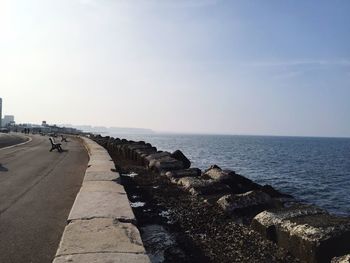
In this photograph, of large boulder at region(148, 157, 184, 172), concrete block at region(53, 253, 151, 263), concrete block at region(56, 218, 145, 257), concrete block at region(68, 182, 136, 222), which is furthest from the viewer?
large boulder at region(148, 157, 184, 172)

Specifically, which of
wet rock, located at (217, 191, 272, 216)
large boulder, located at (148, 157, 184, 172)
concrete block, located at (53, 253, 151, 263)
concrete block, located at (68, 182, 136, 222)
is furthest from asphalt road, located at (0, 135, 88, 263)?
large boulder, located at (148, 157, 184, 172)

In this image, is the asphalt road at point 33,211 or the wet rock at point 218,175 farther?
the wet rock at point 218,175

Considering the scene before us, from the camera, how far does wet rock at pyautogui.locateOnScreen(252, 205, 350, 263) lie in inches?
236

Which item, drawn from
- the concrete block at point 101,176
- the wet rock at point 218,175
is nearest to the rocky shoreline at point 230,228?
the concrete block at point 101,176

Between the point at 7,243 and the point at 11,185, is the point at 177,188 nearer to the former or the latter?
the point at 11,185

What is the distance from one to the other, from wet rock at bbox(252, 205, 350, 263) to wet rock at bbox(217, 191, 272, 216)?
1.23m

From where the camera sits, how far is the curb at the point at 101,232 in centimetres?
467

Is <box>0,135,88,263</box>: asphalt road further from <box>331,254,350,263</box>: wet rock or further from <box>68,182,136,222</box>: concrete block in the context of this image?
<box>331,254,350,263</box>: wet rock

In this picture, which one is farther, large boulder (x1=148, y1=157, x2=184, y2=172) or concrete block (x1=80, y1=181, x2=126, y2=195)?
large boulder (x1=148, y1=157, x2=184, y2=172)

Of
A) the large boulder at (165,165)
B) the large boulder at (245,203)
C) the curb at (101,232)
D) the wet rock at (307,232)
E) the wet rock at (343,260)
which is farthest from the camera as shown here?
the large boulder at (165,165)

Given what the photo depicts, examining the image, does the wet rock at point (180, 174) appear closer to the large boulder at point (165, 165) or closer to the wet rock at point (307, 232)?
the large boulder at point (165, 165)

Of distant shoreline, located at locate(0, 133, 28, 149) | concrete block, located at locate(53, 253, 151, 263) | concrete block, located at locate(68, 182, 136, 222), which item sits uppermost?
concrete block, located at locate(68, 182, 136, 222)

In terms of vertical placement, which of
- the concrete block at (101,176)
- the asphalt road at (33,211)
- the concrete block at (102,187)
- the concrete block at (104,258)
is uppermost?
the concrete block at (101,176)

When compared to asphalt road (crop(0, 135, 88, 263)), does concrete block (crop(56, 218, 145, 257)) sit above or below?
above
